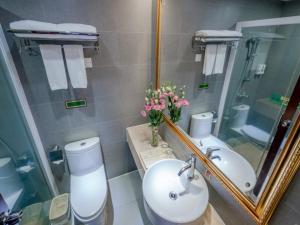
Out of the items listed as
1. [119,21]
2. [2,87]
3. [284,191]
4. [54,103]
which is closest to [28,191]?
[54,103]

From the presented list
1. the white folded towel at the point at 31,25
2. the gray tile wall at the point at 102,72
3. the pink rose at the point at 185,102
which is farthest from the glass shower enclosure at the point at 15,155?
the pink rose at the point at 185,102

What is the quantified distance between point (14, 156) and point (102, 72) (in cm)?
116

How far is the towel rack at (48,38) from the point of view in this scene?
1.04m

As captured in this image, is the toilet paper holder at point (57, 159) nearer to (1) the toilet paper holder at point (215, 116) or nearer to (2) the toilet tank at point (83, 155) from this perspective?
(2) the toilet tank at point (83, 155)

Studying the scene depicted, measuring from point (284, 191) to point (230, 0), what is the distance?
0.99 metres

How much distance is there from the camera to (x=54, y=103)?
1415 mm

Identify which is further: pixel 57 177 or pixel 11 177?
pixel 57 177

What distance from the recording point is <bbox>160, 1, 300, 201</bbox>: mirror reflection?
0.57 metres

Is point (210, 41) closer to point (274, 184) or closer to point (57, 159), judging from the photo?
point (274, 184)

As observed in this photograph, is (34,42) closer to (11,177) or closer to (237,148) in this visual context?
(11,177)

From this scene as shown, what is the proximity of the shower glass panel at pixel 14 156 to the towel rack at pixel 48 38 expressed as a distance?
23cm

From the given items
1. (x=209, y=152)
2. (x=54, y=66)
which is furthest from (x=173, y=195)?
(x=54, y=66)

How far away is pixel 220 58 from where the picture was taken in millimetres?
950

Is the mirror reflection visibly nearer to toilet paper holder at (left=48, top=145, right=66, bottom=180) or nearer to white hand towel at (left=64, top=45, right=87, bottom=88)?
white hand towel at (left=64, top=45, right=87, bottom=88)
